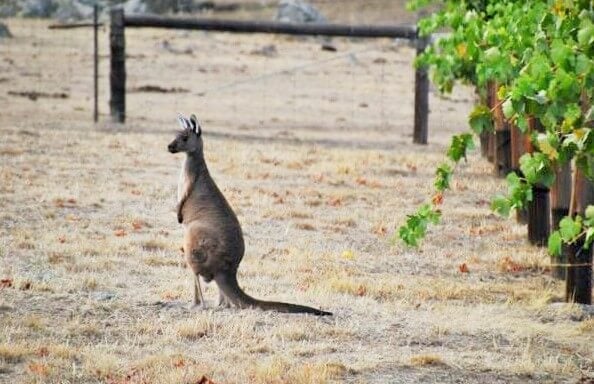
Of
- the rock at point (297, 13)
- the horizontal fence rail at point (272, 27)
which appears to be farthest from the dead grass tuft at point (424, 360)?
the rock at point (297, 13)

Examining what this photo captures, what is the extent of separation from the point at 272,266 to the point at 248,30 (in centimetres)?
1221

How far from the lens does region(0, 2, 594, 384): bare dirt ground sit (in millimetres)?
8500

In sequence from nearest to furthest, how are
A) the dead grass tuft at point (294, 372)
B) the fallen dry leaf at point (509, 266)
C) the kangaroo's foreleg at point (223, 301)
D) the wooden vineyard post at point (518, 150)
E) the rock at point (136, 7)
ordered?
the dead grass tuft at point (294, 372) < the kangaroo's foreleg at point (223, 301) < the fallen dry leaf at point (509, 266) < the wooden vineyard post at point (518, 150) < the rock at point (136, 7)

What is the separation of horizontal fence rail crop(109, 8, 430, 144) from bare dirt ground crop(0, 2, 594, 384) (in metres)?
0.47

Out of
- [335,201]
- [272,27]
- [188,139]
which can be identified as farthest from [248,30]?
[188,139]

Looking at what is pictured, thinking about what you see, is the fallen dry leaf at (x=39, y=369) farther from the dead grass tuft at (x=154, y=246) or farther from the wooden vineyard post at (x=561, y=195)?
the wooden vineyard post at (x=561, y=195)

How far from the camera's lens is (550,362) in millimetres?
8625

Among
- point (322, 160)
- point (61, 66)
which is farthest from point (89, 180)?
point (61, 66)

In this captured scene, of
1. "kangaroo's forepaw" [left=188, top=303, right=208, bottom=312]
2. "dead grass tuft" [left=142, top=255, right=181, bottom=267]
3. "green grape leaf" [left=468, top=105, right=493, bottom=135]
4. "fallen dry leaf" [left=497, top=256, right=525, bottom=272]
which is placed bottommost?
"fallen dry leaf" [left=497, top=256, right=525, bottom=272]

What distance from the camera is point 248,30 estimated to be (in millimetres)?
23438

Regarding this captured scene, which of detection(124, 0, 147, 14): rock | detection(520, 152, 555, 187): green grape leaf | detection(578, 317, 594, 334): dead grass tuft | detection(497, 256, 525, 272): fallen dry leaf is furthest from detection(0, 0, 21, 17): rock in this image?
detection(520, 152, 555, 187): green grape leaf

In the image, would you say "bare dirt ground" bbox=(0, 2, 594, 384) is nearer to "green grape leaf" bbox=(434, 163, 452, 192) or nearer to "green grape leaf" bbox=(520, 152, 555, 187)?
"green grape leaf" bbox=(434, 163, 452, 192)

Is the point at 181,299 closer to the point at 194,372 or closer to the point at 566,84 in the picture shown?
the point at 194,372

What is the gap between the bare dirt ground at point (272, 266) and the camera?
850cm
